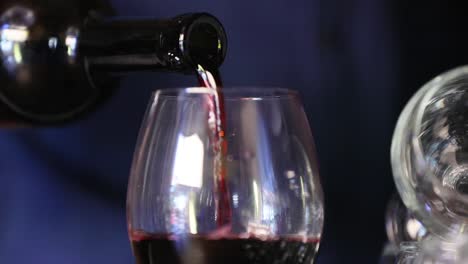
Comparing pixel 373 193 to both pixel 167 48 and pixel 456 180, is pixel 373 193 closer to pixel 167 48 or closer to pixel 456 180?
pixel 456 180

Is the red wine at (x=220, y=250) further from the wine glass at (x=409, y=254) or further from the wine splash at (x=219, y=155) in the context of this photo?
the wine glass at (x=409, y=254)

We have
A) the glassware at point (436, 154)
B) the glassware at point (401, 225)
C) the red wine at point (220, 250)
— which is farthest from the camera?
the glassware at point (401, 225)

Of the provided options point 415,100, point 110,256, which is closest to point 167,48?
point 415,100

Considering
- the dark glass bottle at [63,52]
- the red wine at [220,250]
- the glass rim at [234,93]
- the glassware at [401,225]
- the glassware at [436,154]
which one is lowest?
the glassware at [401,225]

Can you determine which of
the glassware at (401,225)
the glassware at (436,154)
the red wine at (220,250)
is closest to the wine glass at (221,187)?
the red wine at (220,250)

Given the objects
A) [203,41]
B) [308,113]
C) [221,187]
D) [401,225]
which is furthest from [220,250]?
[308,113]

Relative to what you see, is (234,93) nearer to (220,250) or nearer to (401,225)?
(220,250)

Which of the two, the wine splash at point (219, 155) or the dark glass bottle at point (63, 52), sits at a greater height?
the dark glass bottle at point (63, 52)

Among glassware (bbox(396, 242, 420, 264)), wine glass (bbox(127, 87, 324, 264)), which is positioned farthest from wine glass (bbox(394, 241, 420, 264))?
wine glass (bbox(127, 87, 324, 264))
